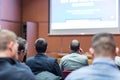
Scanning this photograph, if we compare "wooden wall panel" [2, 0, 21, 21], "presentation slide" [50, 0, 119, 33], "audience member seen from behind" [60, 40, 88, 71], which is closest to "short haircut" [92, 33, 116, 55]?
"audience member seen from behind" [60, 40, 88, 71]

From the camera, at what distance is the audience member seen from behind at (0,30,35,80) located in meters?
1.78

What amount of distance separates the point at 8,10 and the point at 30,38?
3.02ft

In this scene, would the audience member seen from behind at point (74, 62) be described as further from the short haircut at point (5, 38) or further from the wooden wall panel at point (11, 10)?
the wooden wall panel at point (11, 10)

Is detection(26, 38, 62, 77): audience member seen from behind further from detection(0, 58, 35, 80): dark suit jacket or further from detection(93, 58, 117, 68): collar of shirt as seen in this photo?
detection(93, 58, 117, 68): collar of shirt

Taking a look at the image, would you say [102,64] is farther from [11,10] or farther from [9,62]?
[11,10]

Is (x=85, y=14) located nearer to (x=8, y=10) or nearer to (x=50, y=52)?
(x=50, y=52)

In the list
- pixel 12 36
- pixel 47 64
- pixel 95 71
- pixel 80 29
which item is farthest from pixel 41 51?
pixel 80 29

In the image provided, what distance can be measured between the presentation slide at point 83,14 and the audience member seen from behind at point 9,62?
16.7 ft

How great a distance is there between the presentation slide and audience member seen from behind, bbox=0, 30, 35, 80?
510cm

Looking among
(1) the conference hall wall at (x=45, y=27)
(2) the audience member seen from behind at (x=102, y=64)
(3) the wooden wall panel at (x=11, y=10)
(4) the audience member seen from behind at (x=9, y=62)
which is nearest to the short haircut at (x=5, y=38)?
(4) the audience member seen from behind at (x=9, y=62)

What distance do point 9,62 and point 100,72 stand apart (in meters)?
0.68

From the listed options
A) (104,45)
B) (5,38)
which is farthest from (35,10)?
(104,45)

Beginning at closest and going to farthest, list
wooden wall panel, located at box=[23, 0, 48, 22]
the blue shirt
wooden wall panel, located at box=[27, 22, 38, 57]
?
the blue shirt
wooden wall panel, located at box=[27, 22, 38, 57]
wooden wall panel, located at box=[23, 0, 48, 22]

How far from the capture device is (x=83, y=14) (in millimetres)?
6941
